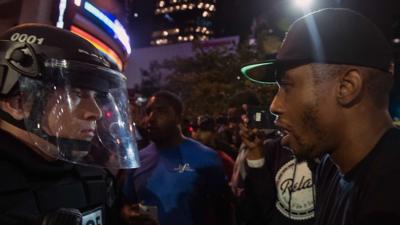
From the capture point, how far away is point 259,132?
10.3 ft

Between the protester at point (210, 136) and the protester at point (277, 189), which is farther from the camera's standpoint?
the protester at point (210, 136)

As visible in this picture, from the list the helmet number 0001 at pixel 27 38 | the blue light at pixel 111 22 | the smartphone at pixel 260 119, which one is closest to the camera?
the helmet number 0001 at pixel 27 38

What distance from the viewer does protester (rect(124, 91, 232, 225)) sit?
147 inches

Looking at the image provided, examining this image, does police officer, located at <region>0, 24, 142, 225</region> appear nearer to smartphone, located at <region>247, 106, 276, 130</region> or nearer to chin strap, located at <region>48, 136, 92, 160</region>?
chin strap, located at <region>48, 136, 92, 160</region>

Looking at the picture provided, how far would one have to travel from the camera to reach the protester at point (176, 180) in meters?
3.73

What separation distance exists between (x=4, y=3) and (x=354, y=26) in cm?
441

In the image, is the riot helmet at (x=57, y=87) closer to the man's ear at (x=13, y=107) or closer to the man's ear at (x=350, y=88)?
the man's ear at (x=13, y=107)

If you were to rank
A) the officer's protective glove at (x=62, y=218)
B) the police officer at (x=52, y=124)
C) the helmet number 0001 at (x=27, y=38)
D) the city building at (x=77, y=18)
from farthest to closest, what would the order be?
1. the city building at (x=77, y=18)
2. the helmet number 0001 at (x=27, y=38)
3. the police officer at (x=52, y=124)
4. the officer's protective glove at (x=62, y=218)

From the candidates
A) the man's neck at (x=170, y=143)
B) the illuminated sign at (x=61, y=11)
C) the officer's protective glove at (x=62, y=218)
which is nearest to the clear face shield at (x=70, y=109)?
the officer's protective glove at (x=62, y=218)

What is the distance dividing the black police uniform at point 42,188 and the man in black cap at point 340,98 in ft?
3.80

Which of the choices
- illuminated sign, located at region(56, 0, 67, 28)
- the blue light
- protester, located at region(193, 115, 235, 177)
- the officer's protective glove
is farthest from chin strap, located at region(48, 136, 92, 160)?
the blue light

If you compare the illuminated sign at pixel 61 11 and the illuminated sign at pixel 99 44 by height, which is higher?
the illuminated sign at pixel 61 11

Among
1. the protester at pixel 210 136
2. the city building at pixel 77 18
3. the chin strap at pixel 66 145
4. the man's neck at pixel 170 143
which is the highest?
the city building at pixel 77 18

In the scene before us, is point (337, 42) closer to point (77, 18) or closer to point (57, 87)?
point (57, 87)
